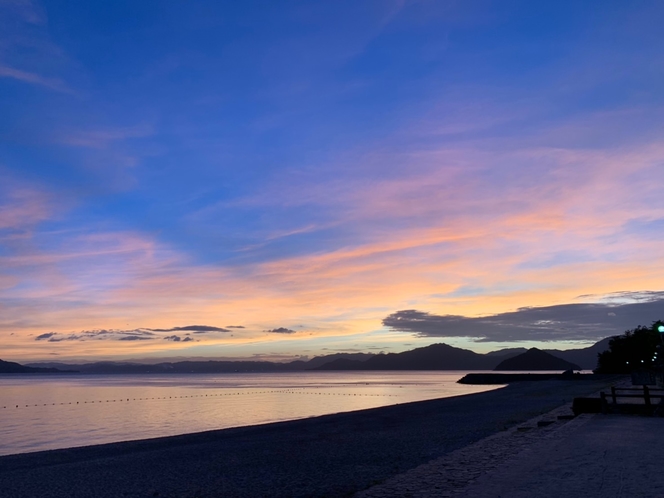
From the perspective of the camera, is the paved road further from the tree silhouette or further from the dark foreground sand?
the tree silhouette

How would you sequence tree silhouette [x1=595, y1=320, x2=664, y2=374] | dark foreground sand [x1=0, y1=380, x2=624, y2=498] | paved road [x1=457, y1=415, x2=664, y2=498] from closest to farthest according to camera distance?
paved road [x1=457, y1=415, x2=664, y2=498] < dark foreground sand [x1=0, y1=380, x2=624, y2=498] < tree silhouette [x1=595, y1=320, x2=664, y2=374]

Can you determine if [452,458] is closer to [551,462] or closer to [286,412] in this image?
[551,462]

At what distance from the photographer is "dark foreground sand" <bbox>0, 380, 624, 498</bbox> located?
644 inches

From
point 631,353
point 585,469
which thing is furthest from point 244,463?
point 631,353

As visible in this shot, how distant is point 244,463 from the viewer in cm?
2077

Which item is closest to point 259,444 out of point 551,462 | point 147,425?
point 551,462

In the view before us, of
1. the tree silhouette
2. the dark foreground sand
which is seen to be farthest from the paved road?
the tree silhouette

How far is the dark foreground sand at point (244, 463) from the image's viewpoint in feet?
53.7

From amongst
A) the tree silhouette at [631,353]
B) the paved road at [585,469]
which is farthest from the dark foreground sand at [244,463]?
the tree silhouette at [631,353]

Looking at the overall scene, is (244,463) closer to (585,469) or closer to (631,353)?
(585,469)

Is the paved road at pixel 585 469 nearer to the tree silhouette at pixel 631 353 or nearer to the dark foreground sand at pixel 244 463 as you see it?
the dark foreground sand at pixel 244 463

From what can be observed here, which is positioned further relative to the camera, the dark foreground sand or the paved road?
the dark foreground sand

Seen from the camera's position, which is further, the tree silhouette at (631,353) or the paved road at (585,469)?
the tree silhouette at (631,353)

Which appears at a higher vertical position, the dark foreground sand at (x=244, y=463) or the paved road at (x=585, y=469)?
the paved road at (x=585, y=469)
